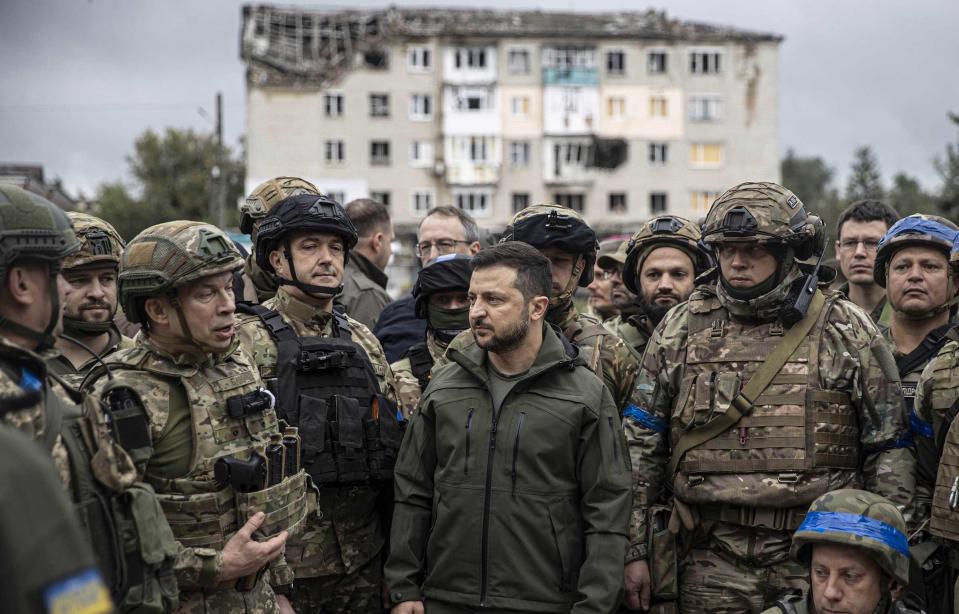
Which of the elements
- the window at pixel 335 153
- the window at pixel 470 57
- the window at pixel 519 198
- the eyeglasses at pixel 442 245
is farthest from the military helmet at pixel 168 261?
the window at pixel 470 57

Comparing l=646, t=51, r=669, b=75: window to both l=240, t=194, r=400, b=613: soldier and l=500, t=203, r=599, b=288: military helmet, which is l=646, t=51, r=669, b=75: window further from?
l=240, t=194, r=400, b=613: soldier

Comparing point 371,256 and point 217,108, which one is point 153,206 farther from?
point 371,256

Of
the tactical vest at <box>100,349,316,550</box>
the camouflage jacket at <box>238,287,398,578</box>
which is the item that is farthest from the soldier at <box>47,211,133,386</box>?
the tactical vest at <box>100,349,316,550</box>

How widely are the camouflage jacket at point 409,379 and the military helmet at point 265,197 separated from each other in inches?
48.8

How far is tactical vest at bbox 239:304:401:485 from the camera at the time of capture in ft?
17.3

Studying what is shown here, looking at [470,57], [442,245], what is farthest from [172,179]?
[442,245]

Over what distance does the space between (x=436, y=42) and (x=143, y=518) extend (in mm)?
54663

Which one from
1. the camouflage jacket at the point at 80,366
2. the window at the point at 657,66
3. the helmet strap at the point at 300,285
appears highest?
the window at the point at 657,66

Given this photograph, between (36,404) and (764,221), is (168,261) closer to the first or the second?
(36,404)

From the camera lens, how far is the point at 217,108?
42.1 meters

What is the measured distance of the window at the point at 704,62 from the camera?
57.4m

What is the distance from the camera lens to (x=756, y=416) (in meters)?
5.12

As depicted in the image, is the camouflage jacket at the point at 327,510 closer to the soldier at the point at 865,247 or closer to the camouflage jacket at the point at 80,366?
the camouflage jacket at the point at 80,366

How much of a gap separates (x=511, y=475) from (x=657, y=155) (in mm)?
54890
